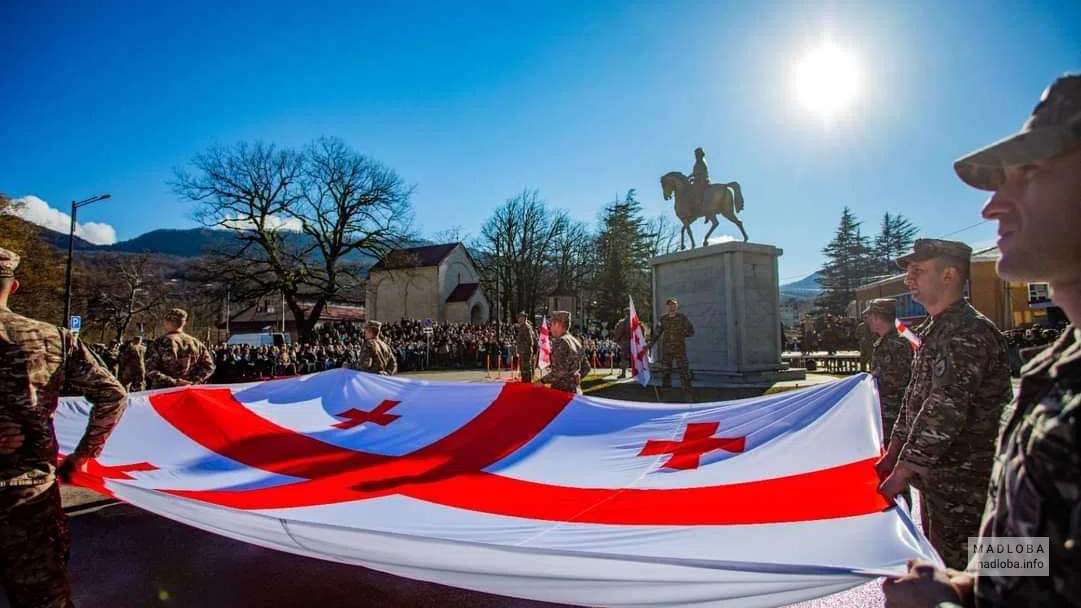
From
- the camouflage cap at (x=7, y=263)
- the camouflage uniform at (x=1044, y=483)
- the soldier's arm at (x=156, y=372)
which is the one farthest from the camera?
the soldier's arm at (x=156, y=372)

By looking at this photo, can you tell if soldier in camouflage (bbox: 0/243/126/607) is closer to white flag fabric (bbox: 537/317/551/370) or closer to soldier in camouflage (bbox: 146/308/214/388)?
soldier in camouflage (bbox: 146/308/214/388)

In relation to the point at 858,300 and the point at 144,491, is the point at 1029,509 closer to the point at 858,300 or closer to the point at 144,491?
the point at 144,491

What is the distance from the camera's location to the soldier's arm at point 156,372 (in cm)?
638

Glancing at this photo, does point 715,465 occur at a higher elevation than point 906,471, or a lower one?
lower

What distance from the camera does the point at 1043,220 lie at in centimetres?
101

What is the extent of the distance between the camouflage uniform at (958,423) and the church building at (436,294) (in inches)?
1998

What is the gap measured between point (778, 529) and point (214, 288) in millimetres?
37325

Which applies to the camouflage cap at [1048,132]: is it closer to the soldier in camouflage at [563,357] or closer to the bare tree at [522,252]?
the soldier in camouflage at [563,357]

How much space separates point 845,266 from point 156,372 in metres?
68.5

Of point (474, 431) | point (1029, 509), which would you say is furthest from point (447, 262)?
point (1029, 509)

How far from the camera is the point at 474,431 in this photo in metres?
4.65

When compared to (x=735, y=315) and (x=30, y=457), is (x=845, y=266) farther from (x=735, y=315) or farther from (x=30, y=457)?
(x=30, y=457)

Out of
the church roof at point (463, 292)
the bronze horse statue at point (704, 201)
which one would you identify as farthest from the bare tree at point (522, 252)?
the bronze horse statue at point (704, 201)

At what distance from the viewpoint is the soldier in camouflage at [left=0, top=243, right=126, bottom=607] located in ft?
6.88
